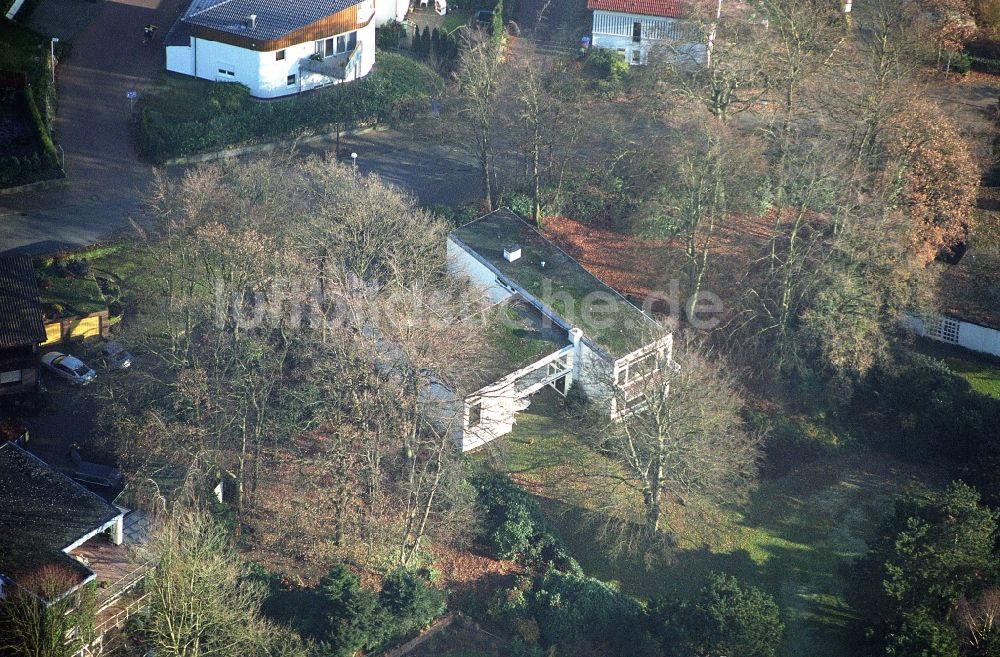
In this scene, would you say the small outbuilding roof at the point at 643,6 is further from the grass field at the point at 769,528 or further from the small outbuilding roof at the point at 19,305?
the small outbuilding roof at the point at 19,305

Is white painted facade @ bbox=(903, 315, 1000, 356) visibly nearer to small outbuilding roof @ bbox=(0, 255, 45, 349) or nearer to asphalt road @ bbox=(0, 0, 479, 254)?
asphalt road @ bbox=(0, 0, 479, 254)

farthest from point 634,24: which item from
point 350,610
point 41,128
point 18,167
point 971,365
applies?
point 350,610

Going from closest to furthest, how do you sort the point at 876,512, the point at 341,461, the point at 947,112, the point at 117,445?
the point at 341,461
the point at 117,445
the point at 876,512
the point at 947,112

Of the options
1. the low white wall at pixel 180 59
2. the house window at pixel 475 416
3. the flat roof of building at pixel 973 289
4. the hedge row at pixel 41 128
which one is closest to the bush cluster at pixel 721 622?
the house window at pixel 475 416

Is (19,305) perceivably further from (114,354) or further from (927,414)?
(927,414)

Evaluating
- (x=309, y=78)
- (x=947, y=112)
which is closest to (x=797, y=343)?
(x=947, y=112)

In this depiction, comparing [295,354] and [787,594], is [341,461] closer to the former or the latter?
[295,354]
